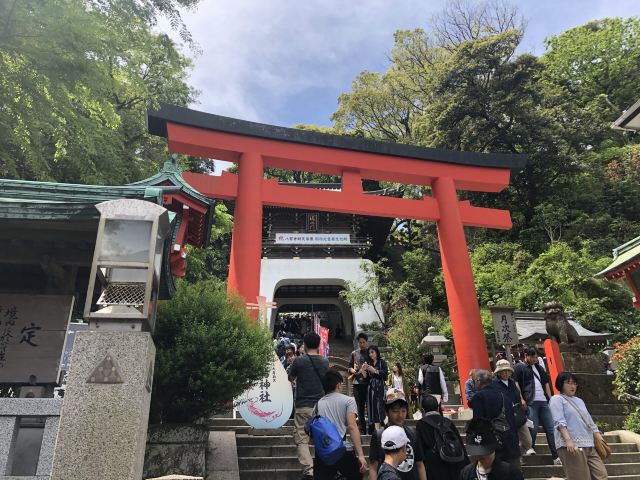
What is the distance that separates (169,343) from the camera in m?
5.06

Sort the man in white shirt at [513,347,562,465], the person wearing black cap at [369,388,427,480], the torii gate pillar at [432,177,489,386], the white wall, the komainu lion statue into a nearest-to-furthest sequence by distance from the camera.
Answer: the person wearing black cap at [369,388,427,480]
the man in white shirt at [513,347,562,465]
the komainu lion statue
the torii gate pillar at [432,177,489,386]
the white wall

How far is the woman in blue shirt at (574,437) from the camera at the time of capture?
4457 millimetres

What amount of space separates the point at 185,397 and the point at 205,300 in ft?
3.69

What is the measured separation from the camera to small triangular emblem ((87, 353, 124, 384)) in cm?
328

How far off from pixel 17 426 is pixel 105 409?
3.19ft

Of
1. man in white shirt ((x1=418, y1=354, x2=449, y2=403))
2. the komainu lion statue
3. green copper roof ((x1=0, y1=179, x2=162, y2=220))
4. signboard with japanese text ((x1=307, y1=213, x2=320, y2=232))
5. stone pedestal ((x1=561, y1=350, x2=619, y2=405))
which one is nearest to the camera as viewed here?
green copper roof ((x1=0, y1=179, x2=162, y2=220))

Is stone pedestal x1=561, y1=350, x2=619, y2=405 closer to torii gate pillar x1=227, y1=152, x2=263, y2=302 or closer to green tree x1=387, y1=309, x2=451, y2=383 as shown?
green tree x1=387, y1=309, x2=451, y2=383

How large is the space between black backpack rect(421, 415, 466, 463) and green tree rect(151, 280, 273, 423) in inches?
89.5

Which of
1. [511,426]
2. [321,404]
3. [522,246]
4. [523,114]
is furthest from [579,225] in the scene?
[321,404]

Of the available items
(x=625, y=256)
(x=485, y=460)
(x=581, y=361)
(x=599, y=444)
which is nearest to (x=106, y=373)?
(x=485, y=460)

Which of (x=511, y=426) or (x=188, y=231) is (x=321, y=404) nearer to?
(x=511, y=426)

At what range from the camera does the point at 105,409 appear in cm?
321

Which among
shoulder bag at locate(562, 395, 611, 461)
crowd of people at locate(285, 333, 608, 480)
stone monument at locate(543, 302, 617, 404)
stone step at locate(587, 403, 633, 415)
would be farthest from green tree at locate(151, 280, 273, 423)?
stone monument at locate(543, 302, 617, 404)

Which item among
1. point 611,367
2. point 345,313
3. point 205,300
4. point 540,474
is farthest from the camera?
point 345,313
